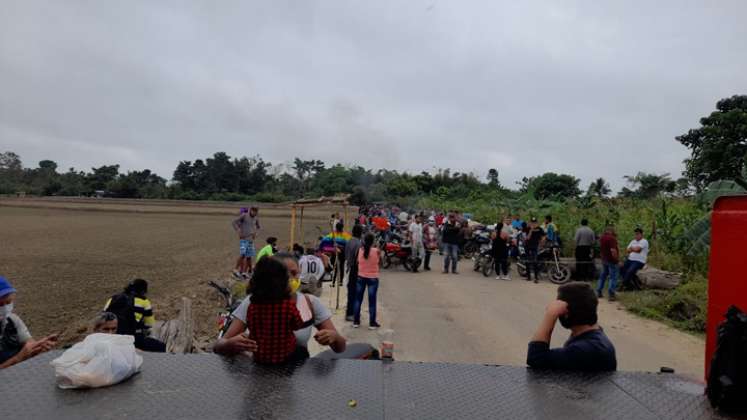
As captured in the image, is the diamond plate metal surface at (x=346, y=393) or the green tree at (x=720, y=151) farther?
the green tree at (x=720, y=151)

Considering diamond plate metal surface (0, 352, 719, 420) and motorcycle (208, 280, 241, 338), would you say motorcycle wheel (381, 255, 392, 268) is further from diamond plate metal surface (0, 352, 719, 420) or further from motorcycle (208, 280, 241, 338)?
diamond plate metal surface (0, 352, 719, 420)

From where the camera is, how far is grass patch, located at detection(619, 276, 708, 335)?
8.69 m

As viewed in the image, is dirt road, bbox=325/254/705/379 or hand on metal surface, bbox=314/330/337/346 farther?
dirt road, bbox=325/254/705/379

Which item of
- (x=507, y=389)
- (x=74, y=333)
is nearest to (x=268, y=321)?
(x=507, y=389)

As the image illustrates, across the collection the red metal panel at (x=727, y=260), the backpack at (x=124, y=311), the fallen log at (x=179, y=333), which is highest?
the red metal panel at (x=727, y=260)

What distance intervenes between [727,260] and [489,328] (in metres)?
6.77

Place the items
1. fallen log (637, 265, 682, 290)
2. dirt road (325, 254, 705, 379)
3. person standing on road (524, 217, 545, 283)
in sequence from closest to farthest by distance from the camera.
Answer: dirt road (325, 254, 705, 379), fallen log (637, 265, 682, 290), person standing on road (524, 217, 545, 283)

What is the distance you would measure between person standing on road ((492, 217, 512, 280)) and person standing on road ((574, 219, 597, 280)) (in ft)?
6.24

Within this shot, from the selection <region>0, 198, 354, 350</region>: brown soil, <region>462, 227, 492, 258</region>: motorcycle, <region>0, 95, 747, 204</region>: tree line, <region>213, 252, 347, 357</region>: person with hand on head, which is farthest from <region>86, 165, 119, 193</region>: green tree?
<region>213, 252, 347, 357</region>: person with hand on head

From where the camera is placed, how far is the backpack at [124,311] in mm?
5078

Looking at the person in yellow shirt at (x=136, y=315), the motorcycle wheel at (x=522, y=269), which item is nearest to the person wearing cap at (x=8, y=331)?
the person in yellow shirt at (x=136, y=315)

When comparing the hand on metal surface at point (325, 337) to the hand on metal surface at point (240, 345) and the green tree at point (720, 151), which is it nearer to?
the hand on metal surface at point (240, 345)

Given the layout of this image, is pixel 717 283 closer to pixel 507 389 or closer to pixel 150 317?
pixel 507 389

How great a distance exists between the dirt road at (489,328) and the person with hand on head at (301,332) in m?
3.67
